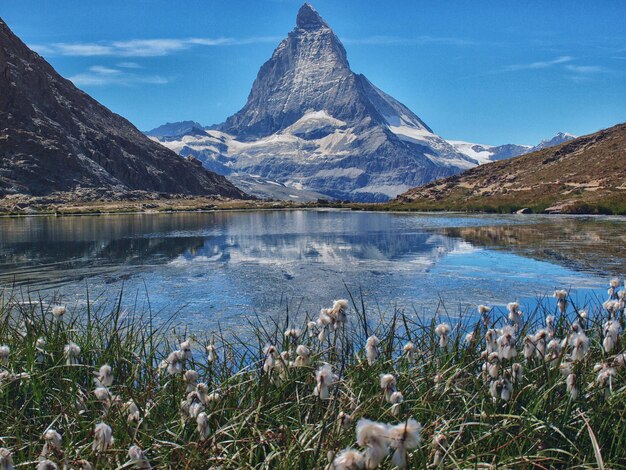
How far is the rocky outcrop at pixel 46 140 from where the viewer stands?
14800 cm

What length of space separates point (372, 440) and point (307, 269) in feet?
71.4

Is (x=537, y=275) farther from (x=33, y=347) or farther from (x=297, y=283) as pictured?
(x=33, y=347)

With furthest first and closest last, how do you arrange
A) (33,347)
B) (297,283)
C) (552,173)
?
(552,173)
(297,283)
(33,347)

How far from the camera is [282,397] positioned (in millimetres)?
6633

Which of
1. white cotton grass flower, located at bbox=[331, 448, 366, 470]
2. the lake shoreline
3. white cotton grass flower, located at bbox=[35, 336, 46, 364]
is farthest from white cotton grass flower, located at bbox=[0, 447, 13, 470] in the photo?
the lake shoreline

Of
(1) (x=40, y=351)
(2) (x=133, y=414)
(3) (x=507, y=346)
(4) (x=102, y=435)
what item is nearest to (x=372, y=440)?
(4) (x=102, y=435)

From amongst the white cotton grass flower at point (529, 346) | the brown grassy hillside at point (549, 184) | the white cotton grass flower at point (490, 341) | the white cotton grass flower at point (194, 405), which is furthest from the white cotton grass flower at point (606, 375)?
the brown grassy hillside at point (549, 184)

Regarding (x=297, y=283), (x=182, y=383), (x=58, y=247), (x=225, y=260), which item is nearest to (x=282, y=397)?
(x=182, y=383)

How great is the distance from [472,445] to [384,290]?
13267mm

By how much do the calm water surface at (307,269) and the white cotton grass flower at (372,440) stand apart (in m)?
8.09

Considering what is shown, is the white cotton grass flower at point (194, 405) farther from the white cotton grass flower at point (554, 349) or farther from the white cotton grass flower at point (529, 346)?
the white cotton grass flower at point (554, 349)

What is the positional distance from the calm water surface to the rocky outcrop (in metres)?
117

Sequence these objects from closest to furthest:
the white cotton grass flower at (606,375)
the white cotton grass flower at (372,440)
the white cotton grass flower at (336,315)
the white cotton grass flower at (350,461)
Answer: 1. the white cotton grass flower at (372,440)
2. the white cotton grass flower at (350,461)
3. the white cotton grass flower at (606,375)
4. the white cotton grass flower at (336,315)

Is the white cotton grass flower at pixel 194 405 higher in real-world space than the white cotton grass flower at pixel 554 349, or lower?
lower
